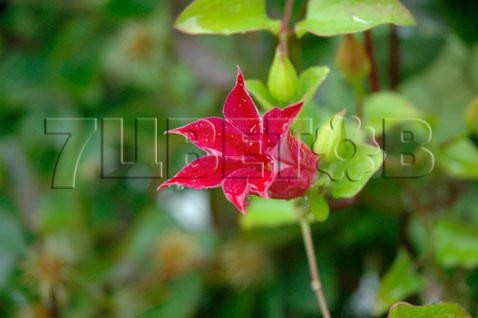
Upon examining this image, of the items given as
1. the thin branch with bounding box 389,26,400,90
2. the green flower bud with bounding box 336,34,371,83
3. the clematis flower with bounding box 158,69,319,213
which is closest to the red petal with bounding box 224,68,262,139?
the clematis flower with bounding box 158,69,319,213

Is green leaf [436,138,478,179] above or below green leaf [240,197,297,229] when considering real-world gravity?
above

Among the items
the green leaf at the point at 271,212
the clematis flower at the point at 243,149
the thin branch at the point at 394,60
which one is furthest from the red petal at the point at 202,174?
the thin branch at the point at 394,60

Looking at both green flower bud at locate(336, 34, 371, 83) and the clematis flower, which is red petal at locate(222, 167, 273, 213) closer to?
the clematis flower

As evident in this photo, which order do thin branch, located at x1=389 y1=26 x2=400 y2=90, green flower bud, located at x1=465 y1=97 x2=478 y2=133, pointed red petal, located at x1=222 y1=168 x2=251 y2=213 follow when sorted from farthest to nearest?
thin branch, located at x1=389 y1=26 x2=400 y2=90 → green flower bud, located at x1=465 y1=97 x2=478 y2=133 → pointed red petal, located at x1=222 y1=168 x2=251 y2=213

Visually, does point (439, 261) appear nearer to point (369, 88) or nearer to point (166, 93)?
point (369, 88)

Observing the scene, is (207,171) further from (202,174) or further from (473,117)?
(473,117)

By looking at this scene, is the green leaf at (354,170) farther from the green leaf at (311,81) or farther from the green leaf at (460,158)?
the green leaf at (460,158)
